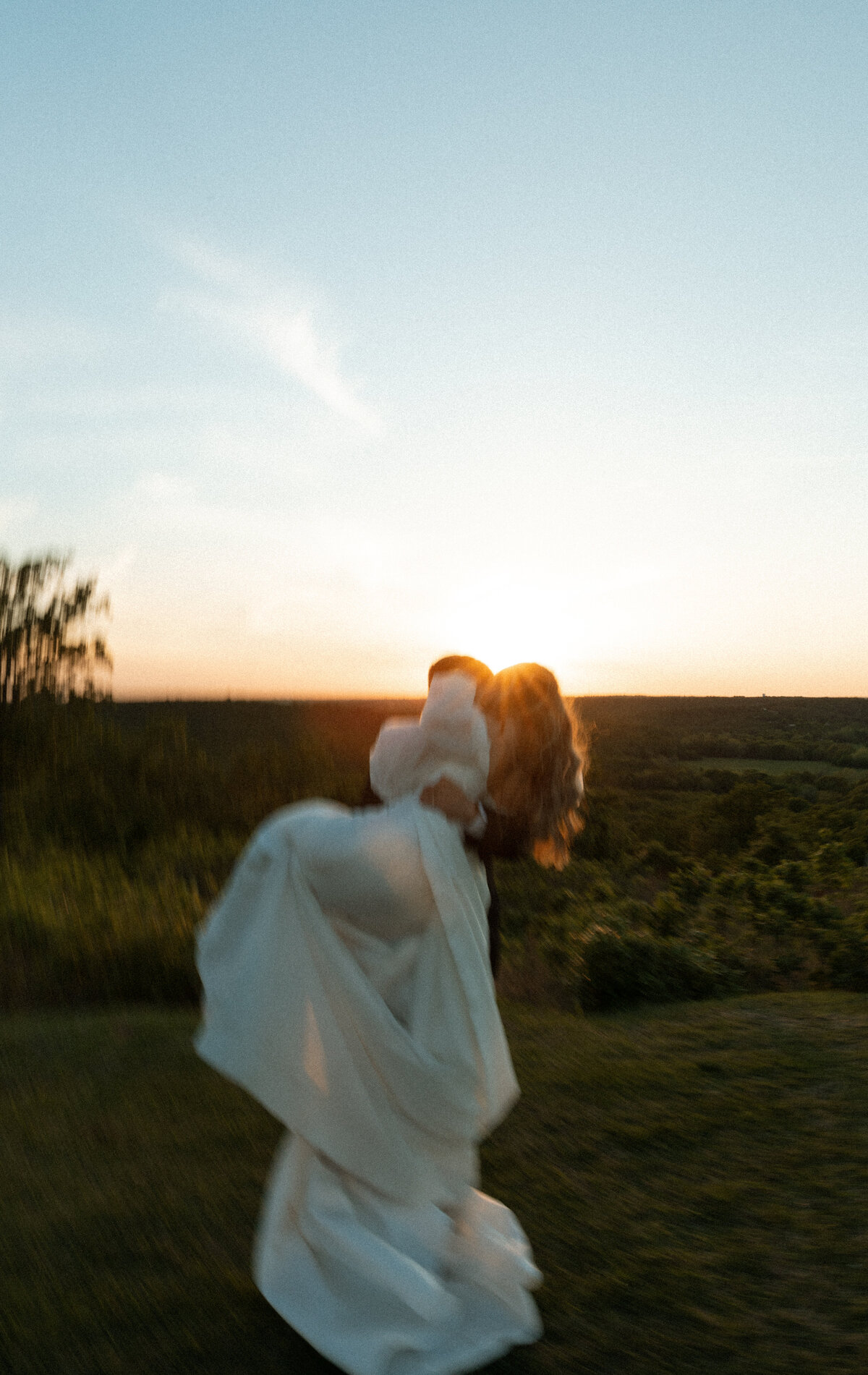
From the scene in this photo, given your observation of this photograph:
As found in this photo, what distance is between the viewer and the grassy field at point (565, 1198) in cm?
288

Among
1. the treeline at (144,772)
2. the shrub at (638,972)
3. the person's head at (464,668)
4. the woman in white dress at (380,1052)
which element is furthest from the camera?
the treeline at (144,772)

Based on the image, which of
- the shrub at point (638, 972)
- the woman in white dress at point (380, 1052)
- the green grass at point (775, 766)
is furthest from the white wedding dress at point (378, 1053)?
the green grass at point (775, 766)

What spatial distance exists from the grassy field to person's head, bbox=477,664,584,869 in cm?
146

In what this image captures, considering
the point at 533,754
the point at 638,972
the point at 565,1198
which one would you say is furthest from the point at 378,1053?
the point at 638,972

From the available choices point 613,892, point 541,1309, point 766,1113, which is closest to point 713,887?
point 613,892

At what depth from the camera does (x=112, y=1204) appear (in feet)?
12.2

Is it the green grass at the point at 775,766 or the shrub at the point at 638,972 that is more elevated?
the green grass at the point at 775,766

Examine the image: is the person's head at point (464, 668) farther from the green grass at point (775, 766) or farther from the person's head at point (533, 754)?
the green grass at point (775, 766)

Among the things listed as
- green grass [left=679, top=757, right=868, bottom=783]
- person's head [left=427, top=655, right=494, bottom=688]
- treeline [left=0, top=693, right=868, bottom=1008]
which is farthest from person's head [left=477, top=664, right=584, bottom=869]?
green grass [left=679, top=757, right=868, bottom=783]

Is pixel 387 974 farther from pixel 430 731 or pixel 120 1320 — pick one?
pixel 120 1320

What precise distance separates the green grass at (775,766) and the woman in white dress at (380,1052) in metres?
18.7

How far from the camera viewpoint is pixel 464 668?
3.12m

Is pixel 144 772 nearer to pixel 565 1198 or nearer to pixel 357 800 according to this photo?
pixel 357 800

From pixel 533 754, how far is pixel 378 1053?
0.99 metres
